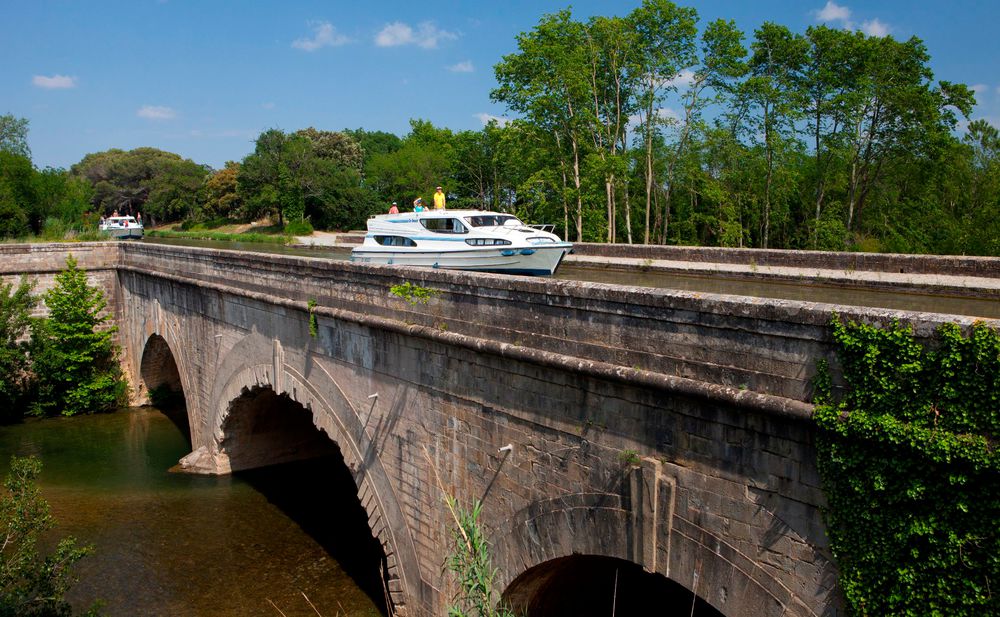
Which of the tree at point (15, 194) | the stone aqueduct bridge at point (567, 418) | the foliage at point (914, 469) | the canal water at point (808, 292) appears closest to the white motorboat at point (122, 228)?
the tree at point (15, 194)

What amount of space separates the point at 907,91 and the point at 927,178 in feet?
14.2

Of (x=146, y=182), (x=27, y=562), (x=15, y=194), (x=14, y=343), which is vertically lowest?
(x=27, y=562)

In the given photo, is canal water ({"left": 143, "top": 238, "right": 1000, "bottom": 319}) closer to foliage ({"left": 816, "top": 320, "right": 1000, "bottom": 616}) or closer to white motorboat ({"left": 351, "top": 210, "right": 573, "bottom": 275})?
white motorboat ({"left": 351, "top": 210, "right": 573, "bottom": 275})

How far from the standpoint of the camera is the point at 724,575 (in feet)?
18.8

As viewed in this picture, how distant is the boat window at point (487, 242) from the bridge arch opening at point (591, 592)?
586 centimetres

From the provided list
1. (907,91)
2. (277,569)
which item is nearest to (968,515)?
(277,569)

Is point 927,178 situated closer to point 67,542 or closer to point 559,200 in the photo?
point 559,200

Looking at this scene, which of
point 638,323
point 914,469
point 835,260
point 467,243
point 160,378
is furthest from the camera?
point 160,378

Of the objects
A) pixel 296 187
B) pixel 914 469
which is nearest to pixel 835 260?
pixel 914 469

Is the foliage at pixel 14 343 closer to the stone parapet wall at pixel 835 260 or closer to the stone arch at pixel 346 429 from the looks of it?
the stone arch at pixel 346 429

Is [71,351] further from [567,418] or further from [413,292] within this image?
[567,418]

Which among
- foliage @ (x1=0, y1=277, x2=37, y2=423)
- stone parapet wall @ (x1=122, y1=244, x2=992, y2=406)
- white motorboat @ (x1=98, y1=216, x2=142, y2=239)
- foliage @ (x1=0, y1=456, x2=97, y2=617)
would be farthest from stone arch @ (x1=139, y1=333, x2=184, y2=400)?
stone parapet wall @ (x1=122, y1=244, x2=992, y2=406)

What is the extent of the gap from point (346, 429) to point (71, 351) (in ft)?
60.1

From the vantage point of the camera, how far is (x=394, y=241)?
14.3 metres
